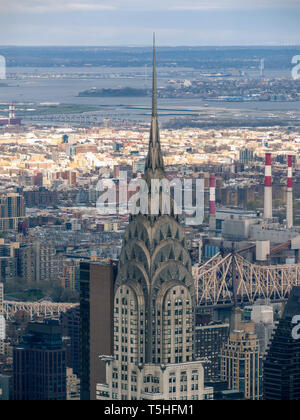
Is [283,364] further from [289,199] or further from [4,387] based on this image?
[289,199]

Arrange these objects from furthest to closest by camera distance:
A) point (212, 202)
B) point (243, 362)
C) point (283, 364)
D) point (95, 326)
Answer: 1. point (212, 202)
2. point (243, 362)
3. point (283, 364)
4. point (95, 326)

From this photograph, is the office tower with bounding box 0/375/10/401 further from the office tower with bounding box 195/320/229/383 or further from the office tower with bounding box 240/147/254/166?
the office tower with bounding box 240/147/254/166

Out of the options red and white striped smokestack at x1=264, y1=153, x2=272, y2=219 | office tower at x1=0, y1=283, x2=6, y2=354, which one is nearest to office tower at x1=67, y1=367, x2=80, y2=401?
office tower at x1=0, y1=283, x2=6, y2=354

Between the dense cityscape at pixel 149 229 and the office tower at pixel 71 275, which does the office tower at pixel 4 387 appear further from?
the office tower at pixel 71 275

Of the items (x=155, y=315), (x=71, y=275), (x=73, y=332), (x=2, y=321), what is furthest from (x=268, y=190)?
(x=155, y=315)

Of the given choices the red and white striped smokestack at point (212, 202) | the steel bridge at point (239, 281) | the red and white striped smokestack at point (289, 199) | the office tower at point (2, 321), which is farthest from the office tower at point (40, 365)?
the red and white striped smokestack at point (289, 199)

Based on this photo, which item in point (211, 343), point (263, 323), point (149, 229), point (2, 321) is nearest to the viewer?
point (149, 229)
